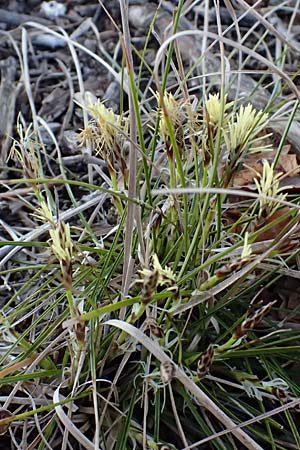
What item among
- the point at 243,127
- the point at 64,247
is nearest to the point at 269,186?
the point at 243,127

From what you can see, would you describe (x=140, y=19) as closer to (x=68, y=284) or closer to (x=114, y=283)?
(x=114, y=283)

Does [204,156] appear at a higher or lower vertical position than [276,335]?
higher

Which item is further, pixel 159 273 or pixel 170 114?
pixel 170 114

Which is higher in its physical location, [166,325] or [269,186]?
[269,186]

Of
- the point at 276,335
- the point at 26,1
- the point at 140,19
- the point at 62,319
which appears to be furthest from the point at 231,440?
the point at 26,1

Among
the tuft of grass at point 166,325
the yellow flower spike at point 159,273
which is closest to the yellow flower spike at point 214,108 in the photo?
the tuft of grass at point 166,325

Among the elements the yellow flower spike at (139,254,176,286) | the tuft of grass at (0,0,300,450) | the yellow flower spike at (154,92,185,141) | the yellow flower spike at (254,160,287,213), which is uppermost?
the yellow flower spike at (154,92,185,141)

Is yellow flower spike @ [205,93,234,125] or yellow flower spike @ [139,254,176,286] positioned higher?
yellow flower spike @ [205,93,234,125]

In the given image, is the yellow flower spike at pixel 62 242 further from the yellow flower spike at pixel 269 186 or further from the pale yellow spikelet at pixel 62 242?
the yellow flower spike at pixel 269 186

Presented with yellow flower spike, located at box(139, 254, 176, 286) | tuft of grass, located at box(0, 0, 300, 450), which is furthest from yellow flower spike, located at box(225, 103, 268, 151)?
yellow flower spike, located at box(139, 254, 176, 286)

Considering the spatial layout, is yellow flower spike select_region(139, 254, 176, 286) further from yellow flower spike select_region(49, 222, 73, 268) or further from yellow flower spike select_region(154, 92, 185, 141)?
yellow flower spike select_region(154, 92, 185, 141)

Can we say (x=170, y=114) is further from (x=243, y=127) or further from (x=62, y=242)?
(x=62, y=242)
